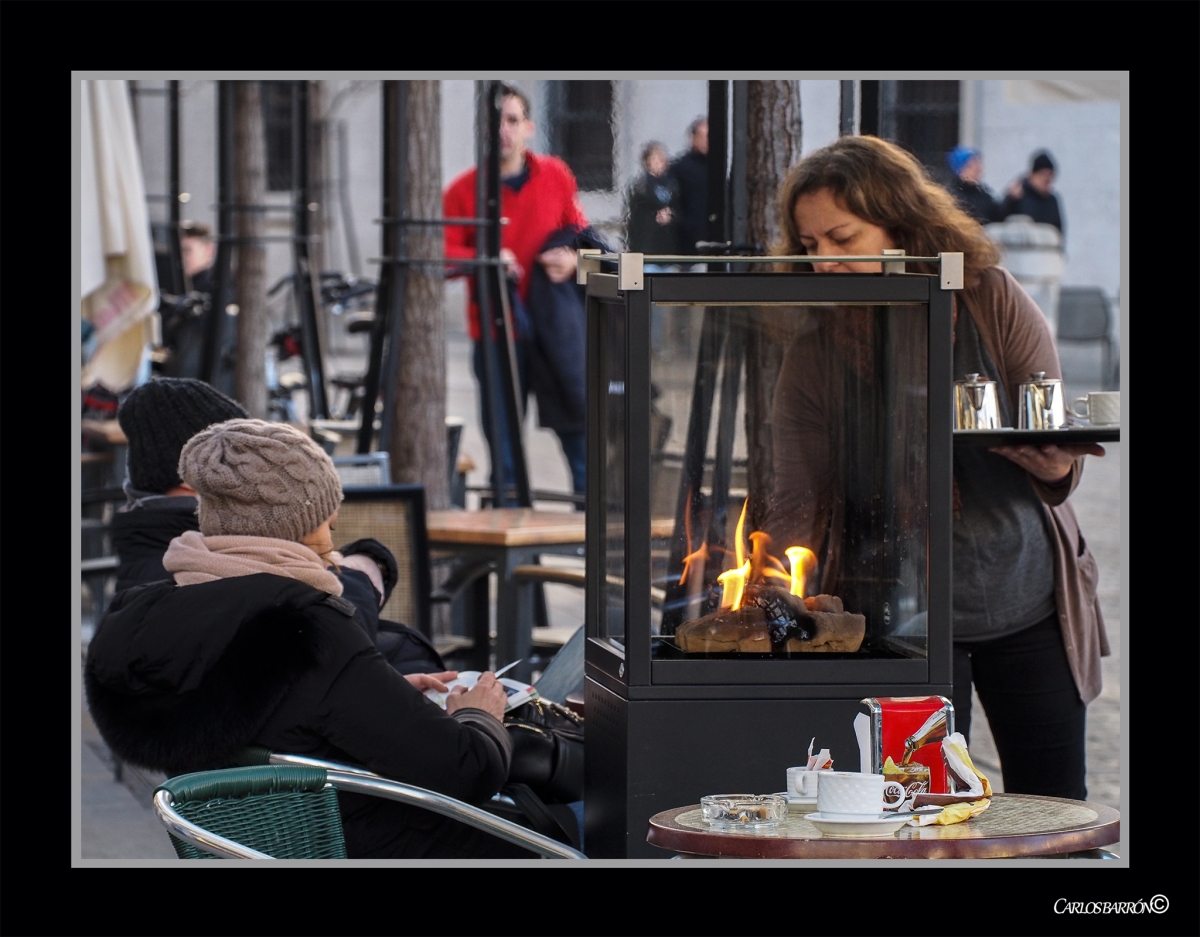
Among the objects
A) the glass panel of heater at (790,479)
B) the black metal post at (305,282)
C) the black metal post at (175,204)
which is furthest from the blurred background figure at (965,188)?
the black metal post at (175,204)

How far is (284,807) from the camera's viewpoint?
109 inches

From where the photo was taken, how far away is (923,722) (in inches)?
96.7

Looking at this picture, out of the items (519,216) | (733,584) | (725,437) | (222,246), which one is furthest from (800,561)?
(222,246)

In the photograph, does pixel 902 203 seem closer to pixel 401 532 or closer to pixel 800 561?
pixel 800 561

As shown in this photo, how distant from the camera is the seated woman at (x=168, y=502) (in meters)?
3.53

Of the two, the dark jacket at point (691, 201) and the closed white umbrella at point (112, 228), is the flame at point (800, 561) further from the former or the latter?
the closed white umbrella at point (112, 228)

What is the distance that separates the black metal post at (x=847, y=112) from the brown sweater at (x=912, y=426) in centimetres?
63

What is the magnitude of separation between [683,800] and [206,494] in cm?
100

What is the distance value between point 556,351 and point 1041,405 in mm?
5129

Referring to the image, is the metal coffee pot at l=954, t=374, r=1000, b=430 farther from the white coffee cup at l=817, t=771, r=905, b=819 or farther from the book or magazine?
the book or magazine

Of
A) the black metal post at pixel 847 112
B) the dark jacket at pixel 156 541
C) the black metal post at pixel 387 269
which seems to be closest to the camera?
the dark jacket at pixel 156 541

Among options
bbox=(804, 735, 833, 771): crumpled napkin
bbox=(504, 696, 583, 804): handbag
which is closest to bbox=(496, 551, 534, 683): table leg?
bbox=(504, 696, 583, 804): handbag
